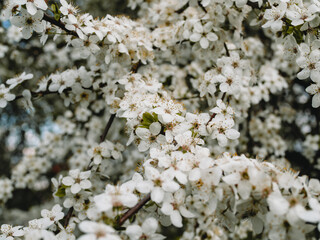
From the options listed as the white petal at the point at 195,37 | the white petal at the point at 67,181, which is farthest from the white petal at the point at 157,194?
the white petal at the point at 195,37

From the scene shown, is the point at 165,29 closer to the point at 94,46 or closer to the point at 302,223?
the point at 94,46

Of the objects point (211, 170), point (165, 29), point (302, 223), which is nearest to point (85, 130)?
point (165, 29)

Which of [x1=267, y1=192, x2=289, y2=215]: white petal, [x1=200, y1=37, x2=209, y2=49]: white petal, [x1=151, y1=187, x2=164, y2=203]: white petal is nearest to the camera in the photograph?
[x1=267, y1=192, x2=289, y2=215]: white petal

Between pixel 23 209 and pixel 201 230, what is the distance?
4.64 meters

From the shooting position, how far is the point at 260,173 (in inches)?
38.7

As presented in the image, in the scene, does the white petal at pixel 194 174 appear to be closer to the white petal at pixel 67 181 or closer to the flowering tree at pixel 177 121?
the flowering tree at pixel 177 121

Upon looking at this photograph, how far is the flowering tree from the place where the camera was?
3.38 ft

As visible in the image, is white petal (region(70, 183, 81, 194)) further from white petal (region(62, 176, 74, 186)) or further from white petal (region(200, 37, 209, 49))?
white petal (region(200, 37, 209, 49))

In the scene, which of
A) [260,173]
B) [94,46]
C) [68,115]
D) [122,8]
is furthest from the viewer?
[122,8]

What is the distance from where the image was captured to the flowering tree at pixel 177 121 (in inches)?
40.6

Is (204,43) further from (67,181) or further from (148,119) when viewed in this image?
(67,181)

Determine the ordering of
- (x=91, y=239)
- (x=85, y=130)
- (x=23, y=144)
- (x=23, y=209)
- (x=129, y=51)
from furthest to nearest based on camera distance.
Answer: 1. (x=23, y=209)
2. (x=23, y=144)
3. (x=85, y=130)
4. (x=129, y=51)
5. (x=91, y=239)

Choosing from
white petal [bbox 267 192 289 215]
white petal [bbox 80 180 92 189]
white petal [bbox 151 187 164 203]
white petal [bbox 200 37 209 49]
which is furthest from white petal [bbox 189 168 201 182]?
white petal [bbox 200 37 209 49]

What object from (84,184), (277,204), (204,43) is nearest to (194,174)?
(277,204)
